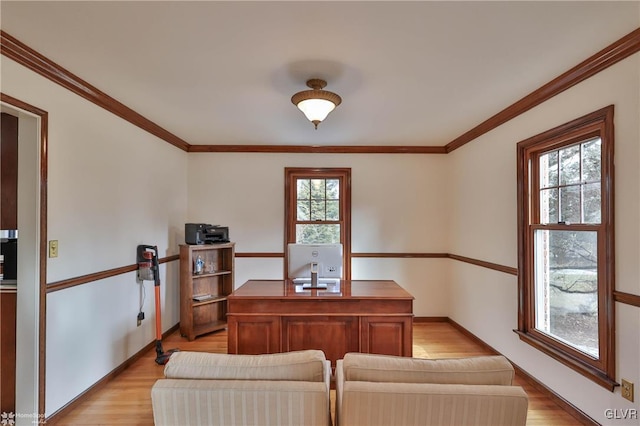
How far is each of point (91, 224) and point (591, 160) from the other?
12.4ft

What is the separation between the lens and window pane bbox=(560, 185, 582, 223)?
95.9 inches

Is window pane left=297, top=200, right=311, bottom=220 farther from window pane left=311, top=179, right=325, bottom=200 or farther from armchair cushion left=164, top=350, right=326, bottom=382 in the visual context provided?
armchair cushion left=164, top=350, right=326, bottom=382

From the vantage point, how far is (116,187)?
3.00 meters

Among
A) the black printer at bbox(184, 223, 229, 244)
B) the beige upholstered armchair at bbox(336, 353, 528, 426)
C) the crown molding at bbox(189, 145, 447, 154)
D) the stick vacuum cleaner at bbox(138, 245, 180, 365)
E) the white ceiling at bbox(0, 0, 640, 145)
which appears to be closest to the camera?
the beige upholstered armchair at bbox(336, 353, 528, 426)

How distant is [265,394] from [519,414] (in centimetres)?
100

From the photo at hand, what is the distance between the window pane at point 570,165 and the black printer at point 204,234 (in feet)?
11.8

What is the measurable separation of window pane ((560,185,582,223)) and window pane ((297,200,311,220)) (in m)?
2.98

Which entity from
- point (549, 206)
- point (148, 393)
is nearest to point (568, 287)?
point (549, 206)

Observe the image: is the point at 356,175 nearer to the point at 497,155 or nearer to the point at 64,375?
Answer: the point at 497,155

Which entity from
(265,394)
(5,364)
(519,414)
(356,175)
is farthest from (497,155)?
(5,364)

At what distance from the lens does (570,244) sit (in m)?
2.50

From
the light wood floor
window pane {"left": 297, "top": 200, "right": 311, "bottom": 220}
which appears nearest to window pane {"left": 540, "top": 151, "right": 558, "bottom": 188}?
the light wood floor

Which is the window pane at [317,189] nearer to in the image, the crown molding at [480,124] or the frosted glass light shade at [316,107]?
the crown molding at [480,124]

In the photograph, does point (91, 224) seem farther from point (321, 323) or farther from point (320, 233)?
point (320, 233)
